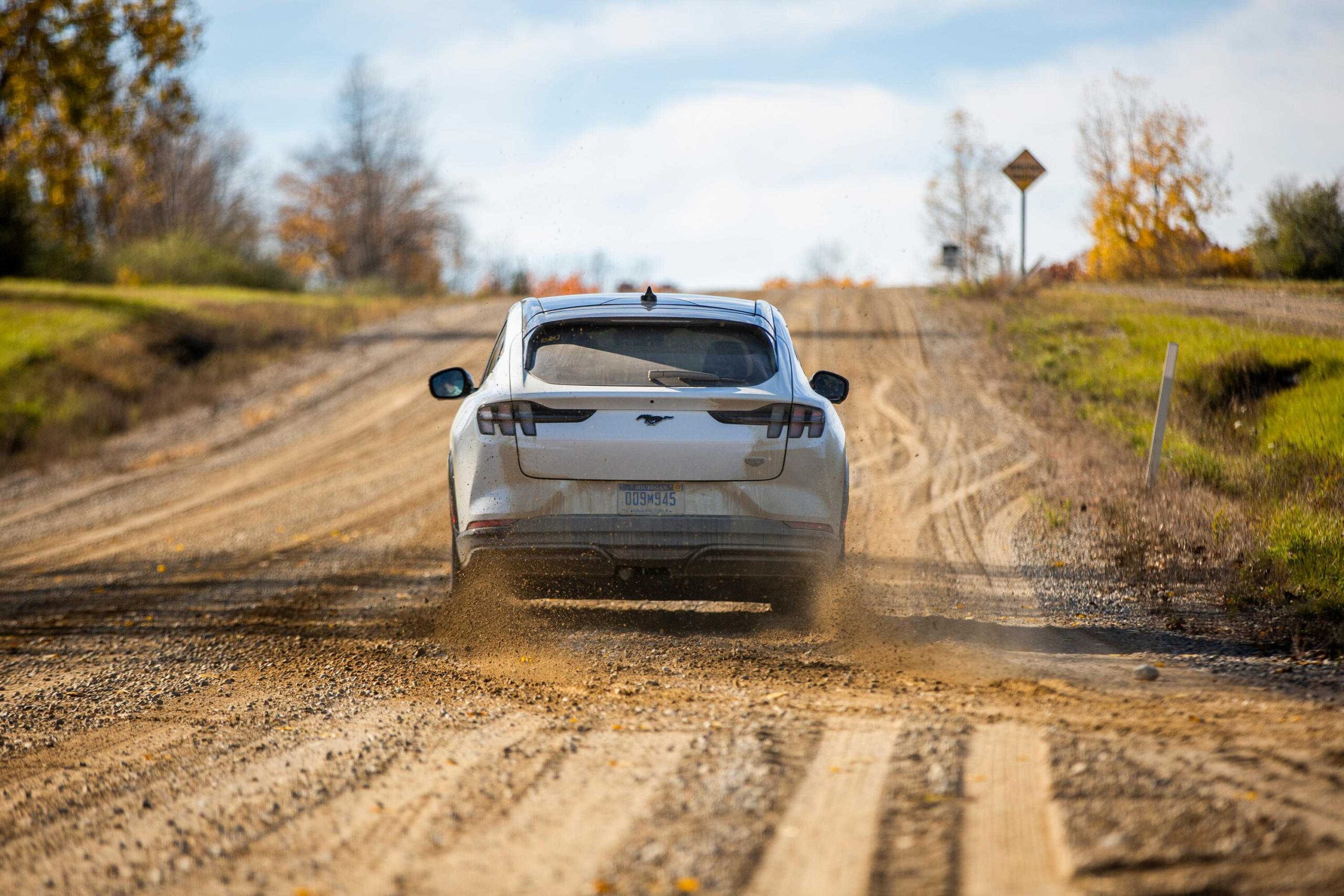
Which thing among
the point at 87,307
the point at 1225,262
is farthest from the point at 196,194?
the point at 1225,262

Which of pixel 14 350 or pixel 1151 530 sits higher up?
pixel 14 350

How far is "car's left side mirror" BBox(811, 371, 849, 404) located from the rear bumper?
141 cm

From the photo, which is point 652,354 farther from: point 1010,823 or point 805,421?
point 1010,823

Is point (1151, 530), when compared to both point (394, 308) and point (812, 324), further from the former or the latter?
point (394, 308)

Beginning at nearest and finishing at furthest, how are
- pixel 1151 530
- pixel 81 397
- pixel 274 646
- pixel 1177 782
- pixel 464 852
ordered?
1. pixel 464 852
2. pixel 1177 782
3. pixel 274 646
4. pixel 1151 530
5. pixel 81 397

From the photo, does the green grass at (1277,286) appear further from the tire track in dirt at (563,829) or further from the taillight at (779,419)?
the tire track in dirt at (563,829)

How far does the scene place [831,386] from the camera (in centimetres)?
738

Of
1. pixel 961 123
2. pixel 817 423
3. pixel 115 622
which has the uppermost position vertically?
pixel 961 123

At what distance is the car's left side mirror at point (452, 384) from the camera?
7402 mm

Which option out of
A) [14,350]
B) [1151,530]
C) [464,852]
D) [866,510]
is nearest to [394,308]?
[14,350]

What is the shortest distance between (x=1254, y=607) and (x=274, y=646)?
18.4 feet

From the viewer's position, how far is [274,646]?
22.5 ft

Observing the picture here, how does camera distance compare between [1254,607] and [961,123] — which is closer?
[1254,607]

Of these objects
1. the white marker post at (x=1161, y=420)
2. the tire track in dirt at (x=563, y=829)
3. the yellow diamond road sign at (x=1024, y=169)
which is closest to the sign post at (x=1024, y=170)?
the yellow diamond road sign at (x=1024, y=169)
